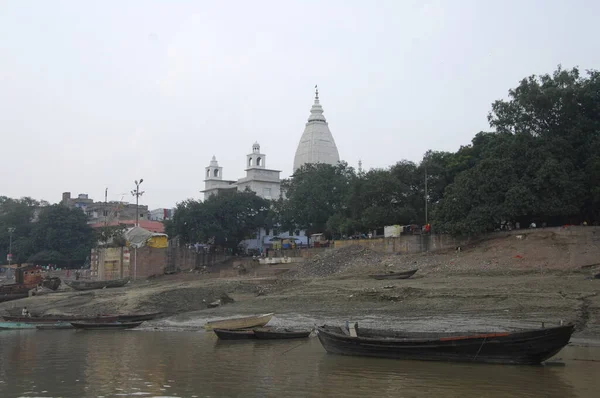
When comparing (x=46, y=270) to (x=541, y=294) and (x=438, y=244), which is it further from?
(x=541, y=294)

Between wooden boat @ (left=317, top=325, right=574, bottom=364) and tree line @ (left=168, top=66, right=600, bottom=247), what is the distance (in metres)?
21.6

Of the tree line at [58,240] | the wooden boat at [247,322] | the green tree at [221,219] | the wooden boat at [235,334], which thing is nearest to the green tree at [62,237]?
the tree line at [58,240]

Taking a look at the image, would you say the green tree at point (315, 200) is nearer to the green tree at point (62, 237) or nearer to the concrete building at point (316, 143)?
the concrete building at point (316, 143)

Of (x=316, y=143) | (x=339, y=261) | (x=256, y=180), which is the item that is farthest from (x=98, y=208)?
(x=339, y=261)

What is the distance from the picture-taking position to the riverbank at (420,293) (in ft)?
81.9

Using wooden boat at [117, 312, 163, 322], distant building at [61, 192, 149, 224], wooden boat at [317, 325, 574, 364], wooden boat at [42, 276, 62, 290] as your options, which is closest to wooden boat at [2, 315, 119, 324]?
wooden boat at [117, 312, 163, 322]

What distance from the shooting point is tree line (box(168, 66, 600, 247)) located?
38.4 m

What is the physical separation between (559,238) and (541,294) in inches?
455

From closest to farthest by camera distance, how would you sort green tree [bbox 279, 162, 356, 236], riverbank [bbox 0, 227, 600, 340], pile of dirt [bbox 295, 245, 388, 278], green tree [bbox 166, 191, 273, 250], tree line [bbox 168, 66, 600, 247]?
riverbank [bbox 0, 227, 600, 340]
tree line [bbox 168, 66, 600, 247]
pile of dirt [bbox 295, 245, 388, 278]
green tree [bbox 166, 191, 273, 250]
green tree [bbox 279, 162, 356, 236]

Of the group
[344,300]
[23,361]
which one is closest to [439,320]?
[344,300]

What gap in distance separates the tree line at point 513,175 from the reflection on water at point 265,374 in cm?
1967

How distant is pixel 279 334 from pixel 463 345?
330 inches

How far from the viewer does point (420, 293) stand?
29.7 meters

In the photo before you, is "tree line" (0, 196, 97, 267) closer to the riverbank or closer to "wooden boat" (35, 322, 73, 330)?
the riverbank
